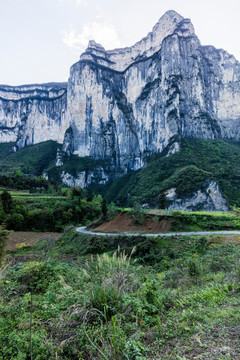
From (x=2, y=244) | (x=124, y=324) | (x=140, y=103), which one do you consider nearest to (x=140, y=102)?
(x=140, y=103)

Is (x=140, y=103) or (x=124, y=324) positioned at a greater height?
(x=140, y=103)

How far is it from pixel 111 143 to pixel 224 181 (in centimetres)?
7312

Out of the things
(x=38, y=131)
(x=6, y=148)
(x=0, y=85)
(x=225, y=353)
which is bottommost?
(x=225, y=353)

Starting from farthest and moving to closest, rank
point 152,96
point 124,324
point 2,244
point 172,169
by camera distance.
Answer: point 152,96, point 172,169, point 2,244, point 124,324

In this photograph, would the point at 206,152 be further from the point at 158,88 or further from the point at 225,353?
the point at 225,353

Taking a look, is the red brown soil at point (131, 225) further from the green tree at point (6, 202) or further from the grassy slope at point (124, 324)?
the green tree at point (6, 202)

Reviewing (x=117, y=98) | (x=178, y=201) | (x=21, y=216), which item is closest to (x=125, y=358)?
(x=21, y=216)

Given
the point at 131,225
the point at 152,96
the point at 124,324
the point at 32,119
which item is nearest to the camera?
the point at 124,324

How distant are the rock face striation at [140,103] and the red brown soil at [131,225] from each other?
187 ft

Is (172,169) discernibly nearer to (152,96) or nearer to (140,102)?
(152,96)

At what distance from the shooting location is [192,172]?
57.8 meters

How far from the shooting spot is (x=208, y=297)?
3.95 meters

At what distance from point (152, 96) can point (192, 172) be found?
194 feet

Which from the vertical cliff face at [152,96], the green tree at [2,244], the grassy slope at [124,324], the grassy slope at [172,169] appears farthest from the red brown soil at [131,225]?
the vertical cliff face at [152,96]
